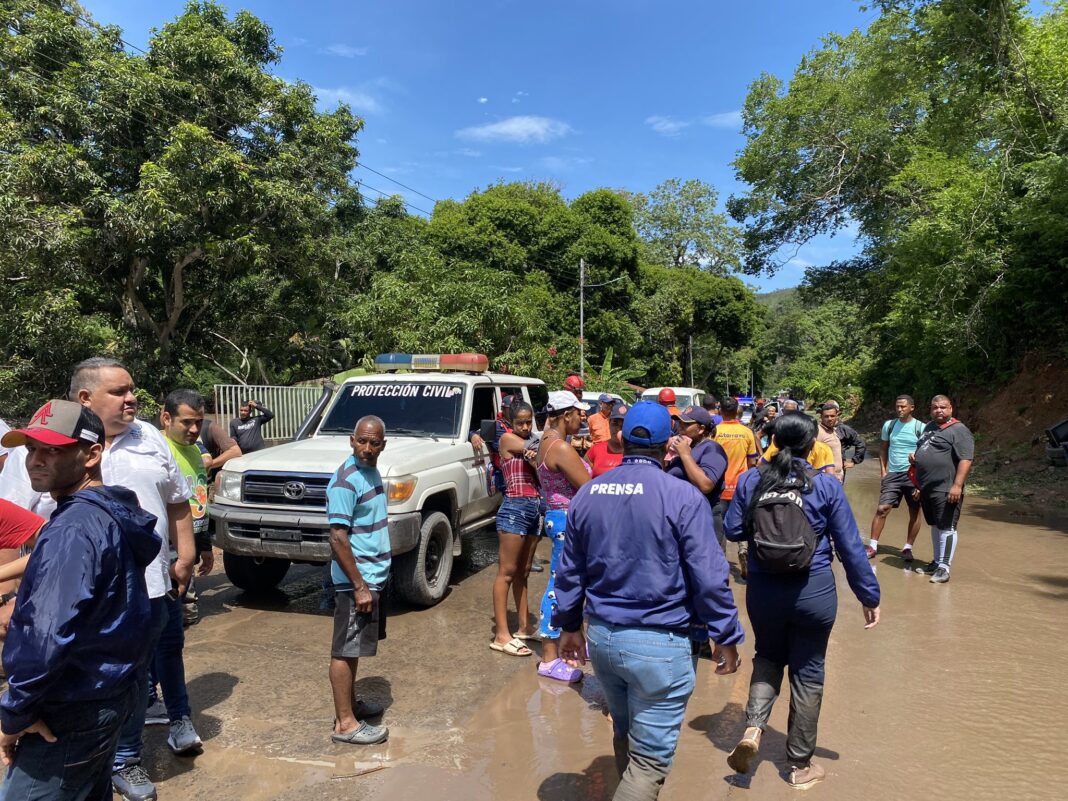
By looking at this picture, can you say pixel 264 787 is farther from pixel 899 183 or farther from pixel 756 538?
pixel 899 183

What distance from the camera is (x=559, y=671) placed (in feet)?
15.1

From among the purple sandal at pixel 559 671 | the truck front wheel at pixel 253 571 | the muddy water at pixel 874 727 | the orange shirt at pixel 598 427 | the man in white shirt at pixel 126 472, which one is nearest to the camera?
Result: the man in white shirt at pixel 126 472

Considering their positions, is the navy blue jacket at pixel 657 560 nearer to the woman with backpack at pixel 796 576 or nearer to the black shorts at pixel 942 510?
the woman with backpack at pixel 796 576

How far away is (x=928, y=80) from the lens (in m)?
18.3

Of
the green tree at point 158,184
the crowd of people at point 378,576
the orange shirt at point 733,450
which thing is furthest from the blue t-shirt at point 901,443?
the green tree at point 158,184

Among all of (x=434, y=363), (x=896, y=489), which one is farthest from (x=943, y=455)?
(x=434, y=363)

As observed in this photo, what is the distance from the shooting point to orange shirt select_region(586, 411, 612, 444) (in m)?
7.21

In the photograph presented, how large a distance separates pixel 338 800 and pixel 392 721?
2.60ft

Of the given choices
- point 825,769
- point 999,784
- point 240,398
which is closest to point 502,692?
A: point 825,769

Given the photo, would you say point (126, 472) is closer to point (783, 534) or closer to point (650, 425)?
point (650, 425)

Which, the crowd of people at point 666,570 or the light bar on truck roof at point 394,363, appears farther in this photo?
the light bar on truck roof at point 394,363

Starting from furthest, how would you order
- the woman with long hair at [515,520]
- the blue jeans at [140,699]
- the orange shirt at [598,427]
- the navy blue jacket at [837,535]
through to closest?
the orange shirt at [598,427] → the woman with long hair at [515,520] → the navy blue jacket at [837,535] → the blue jeans at [140,699]

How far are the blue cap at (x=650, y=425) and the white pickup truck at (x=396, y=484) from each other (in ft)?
9.90

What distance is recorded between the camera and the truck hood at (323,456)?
18.0 ft
